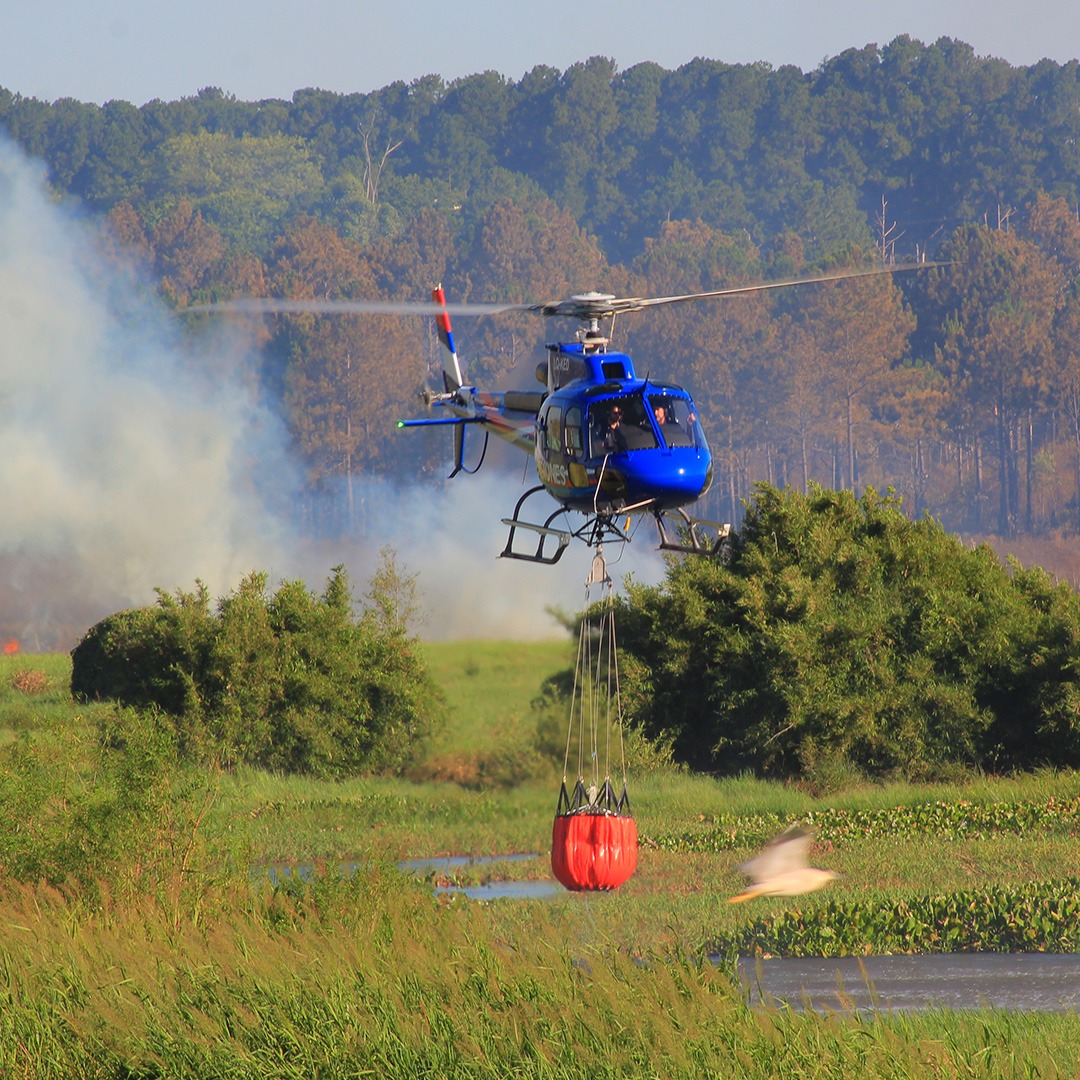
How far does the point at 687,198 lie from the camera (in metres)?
158

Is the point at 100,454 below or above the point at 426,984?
above

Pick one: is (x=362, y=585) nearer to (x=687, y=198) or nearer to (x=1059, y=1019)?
(x=1059, y=1019)

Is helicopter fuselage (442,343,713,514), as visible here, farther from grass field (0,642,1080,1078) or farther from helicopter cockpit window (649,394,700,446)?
grass field (0,642,1080,1078)

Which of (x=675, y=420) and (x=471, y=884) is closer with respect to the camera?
(x=675, y=420)

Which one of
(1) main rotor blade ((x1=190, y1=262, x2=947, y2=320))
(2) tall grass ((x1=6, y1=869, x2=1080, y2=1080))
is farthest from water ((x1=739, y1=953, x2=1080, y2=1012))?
(1) main rotor blade ((x1=190, y1=262, x2=947, y2=320))

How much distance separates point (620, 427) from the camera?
64.4 feet

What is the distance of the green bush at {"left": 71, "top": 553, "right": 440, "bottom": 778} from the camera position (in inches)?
1484

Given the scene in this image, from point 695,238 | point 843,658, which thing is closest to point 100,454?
point 843,658

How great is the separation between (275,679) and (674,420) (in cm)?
2244

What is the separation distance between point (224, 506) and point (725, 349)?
1619 inches

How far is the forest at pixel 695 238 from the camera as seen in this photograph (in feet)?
363

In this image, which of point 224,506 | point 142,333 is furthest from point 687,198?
point 224,506

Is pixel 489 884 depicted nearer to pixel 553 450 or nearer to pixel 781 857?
pixel 781 857

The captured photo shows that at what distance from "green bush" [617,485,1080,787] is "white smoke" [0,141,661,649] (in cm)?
1337
